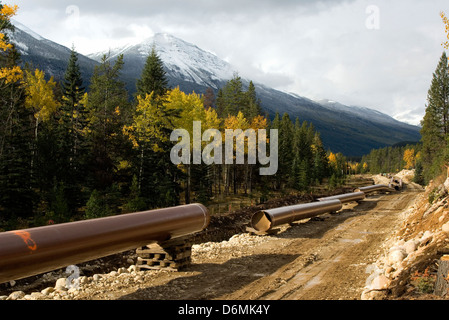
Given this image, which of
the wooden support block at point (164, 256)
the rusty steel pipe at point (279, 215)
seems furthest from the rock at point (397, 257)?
the rusty steel pipe at point (279, 215)

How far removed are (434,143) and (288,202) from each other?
41187 millimetres

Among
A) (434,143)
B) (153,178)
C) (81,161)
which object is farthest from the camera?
(434,143)

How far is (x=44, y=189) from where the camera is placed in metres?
23.9

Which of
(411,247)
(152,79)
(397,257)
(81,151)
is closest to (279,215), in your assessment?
(411,247)

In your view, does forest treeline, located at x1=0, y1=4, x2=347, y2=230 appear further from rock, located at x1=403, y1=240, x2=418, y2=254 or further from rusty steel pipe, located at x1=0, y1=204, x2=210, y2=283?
rock, located at x1=403, y1=240, x2=418, y2=254

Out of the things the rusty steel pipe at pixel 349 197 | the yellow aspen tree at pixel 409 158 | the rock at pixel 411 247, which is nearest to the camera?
the rock at pixel 411 247

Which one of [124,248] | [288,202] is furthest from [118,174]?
[124,248]

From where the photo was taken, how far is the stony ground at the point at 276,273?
7781 mm

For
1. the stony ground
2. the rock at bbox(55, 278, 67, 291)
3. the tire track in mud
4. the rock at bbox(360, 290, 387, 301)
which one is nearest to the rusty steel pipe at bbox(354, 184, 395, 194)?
the tire track in mud

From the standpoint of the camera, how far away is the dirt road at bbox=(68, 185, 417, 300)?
804 cm

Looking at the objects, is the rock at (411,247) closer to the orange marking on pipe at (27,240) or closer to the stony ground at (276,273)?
the stony ground at (276,273)

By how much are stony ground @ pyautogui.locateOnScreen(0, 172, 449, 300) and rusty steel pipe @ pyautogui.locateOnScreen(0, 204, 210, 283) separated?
3.49ft

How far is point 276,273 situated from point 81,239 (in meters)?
5.61
